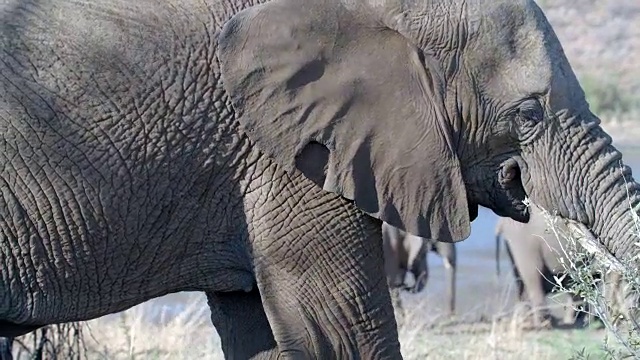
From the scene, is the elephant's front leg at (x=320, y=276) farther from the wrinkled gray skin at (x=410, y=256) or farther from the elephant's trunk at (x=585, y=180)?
the wrinkled gray skin at (x=410, y=256)

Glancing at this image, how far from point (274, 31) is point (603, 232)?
125 centimetres

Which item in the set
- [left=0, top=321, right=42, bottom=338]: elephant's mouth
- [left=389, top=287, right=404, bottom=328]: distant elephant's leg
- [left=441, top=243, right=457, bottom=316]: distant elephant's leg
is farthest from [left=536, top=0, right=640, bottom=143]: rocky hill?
[left=0, top=321, right=42, bottom=338]: elephant's mouth

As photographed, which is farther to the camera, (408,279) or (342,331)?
(408,279)

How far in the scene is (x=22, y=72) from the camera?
4906 mm

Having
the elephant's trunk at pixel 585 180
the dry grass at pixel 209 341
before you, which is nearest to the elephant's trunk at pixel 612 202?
the elephant's trunk at pixel 585 180

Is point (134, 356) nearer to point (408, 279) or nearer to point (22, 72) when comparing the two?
point (22, 72)

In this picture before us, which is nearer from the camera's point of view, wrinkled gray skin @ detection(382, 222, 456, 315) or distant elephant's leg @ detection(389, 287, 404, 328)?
distant elephant's leg @ detection(389, 287, 404, 328)

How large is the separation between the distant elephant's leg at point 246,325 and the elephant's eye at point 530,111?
1165mm

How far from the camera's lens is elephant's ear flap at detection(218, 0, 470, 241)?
499 cm

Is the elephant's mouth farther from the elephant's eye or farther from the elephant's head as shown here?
the elephant's eye

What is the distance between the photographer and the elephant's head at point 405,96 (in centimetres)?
498

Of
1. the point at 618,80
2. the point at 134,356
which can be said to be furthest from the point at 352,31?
the point at 618,80

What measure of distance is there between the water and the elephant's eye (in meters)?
5.48

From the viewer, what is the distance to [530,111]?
16.4 ft
